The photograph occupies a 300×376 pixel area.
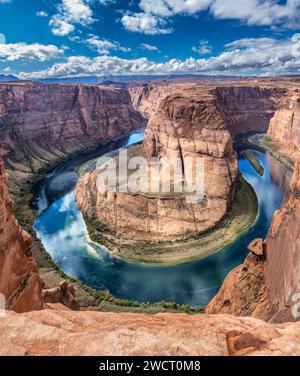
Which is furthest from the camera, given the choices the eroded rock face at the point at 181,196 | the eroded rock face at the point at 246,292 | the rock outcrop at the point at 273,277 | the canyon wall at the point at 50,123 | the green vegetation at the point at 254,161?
the canyon wall at the point at 50,123

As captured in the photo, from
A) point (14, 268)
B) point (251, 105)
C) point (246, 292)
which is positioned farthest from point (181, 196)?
point (251, 105)

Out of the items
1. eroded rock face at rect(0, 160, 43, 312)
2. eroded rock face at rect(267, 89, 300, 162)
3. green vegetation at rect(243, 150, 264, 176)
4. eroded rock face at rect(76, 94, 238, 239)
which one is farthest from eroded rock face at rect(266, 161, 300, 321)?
eroded rock face at rect(267, 89, 300, 162)

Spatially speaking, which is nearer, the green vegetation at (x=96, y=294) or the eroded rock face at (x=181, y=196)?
the green vegetation at (x=96, y=294)

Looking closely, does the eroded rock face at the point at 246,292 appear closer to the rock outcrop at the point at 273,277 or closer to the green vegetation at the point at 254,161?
the rock outcrop at the point at 273,277

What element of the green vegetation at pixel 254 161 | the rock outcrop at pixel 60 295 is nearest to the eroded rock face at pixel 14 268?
the rock outcrop at pixel 60 295

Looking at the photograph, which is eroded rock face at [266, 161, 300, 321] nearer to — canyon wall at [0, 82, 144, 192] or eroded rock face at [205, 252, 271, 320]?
eroded rock face at [205, 252, 271, 320]
